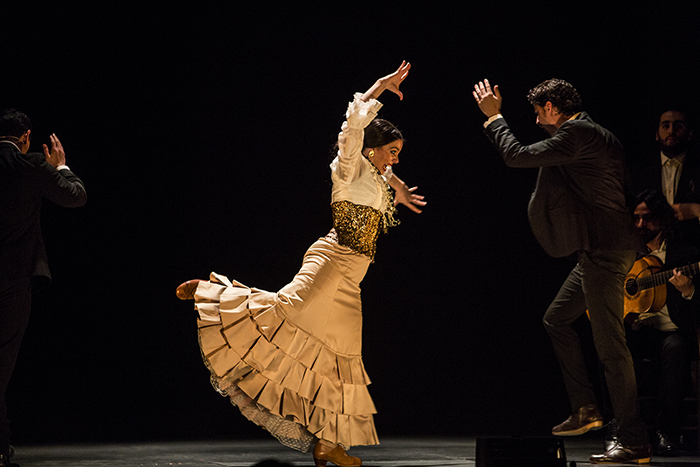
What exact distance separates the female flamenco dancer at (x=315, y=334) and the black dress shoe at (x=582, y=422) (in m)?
0.82

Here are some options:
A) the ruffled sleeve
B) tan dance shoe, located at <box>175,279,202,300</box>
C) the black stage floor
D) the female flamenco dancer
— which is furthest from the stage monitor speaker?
tan dance shoe, located at <box>175,279,202,300</box>

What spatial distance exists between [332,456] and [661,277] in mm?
1905

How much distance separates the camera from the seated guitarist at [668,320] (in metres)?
3.41

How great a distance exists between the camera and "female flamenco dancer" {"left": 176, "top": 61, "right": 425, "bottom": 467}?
2719 millimetres

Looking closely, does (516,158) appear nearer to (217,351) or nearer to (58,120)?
(217,351)

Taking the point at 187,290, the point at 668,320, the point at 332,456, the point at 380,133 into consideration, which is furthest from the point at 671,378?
the point at 187,290

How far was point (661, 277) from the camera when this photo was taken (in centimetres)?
349

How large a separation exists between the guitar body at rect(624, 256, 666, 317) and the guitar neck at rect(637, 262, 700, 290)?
28 millimetres

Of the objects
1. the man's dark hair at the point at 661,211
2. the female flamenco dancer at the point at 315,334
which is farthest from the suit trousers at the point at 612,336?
the female flamenco dancer at the point at 315,334

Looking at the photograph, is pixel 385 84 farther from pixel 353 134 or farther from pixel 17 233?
pixel 17 233

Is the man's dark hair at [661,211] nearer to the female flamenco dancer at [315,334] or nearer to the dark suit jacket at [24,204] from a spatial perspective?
the female flamenco dancer at [315,334]

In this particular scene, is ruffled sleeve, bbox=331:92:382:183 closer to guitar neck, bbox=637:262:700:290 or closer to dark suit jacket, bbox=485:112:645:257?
dark suit jacket, bbox=485:112:645:257

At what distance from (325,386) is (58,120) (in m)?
2.84

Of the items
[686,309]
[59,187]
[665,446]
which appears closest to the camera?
[59,187]
